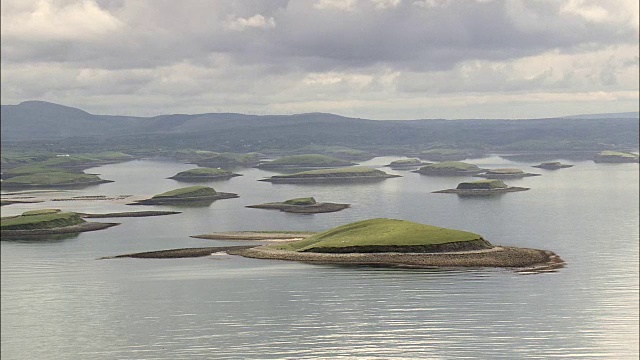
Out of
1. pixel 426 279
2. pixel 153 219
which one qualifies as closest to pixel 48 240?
pixel 153 219

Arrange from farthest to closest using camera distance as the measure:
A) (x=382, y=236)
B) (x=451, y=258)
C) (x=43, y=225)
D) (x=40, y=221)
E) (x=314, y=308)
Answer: (x=40, y=221) → (x=43, y=225) → (x=382, y=236) → (x=451, y=258) → (x=314, y=308)

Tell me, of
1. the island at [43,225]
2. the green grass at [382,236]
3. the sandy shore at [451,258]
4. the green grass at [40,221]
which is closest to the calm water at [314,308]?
the sandy shore at [451,258]

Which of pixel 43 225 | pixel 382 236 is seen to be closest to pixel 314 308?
pixel 382 236

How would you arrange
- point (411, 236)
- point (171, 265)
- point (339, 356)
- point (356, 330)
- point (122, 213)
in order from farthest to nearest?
point (122, 213) < point (411, 236) < point (171, 265) < point (356, 330) < point (339, 356)

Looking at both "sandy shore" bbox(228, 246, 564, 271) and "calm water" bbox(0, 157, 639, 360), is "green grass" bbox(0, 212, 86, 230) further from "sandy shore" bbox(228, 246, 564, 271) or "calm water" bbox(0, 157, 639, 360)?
"sandy shore" bbox(228, 246, 564, 271)

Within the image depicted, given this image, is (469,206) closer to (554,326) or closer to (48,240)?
(48,240)

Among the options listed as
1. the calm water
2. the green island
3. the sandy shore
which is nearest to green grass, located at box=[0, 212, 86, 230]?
the calm water

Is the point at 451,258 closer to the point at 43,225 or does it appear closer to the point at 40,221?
the point at 43,225
